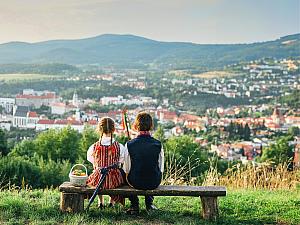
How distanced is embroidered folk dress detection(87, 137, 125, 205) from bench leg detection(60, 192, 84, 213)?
218 millimetres

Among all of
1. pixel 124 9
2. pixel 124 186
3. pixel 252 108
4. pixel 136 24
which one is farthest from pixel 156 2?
pixel 124 186

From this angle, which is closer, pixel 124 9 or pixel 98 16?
pixel 124 9

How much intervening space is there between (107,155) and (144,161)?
0.37 meters

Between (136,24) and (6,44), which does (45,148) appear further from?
(136,24)

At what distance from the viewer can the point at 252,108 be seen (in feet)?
208

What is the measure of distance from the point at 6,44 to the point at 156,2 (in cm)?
1883

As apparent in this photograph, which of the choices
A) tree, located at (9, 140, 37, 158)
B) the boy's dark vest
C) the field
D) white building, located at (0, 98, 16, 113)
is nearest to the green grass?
the boy's dark vest

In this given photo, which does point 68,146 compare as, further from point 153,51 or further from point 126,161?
point 153,51

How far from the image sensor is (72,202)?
196 inches

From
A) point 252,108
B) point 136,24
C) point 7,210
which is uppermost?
point 136,24

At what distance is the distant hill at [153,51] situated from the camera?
75575 mm

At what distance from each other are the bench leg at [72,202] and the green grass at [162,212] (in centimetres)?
9

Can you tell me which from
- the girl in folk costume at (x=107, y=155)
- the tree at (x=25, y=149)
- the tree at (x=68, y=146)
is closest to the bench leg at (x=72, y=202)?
the girl in folk costume at (x=107, y=155)

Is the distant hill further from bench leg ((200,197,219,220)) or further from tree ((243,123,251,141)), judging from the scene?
bench leg ((200,197,219,220))
